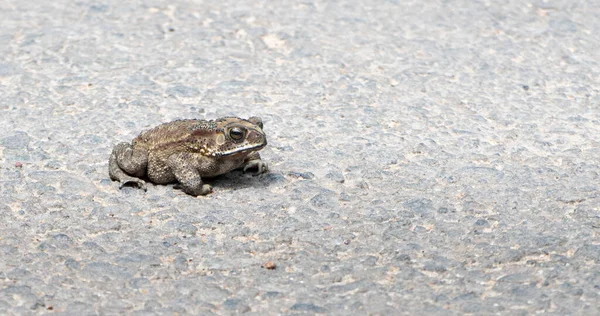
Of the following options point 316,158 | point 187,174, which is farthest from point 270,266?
point 316,158

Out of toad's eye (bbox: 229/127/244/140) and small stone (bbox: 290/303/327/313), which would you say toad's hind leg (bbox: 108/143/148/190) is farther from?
small stone (bbox: 290/303/327/313)

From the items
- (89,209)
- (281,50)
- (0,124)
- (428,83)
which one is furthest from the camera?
(281,50)

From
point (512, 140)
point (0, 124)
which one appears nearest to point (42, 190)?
point (0, 124)

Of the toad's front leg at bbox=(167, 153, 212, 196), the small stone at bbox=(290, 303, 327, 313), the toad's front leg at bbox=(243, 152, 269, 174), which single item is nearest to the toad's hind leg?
the toad's front leg at bbox=(167, 153, 212, 196)

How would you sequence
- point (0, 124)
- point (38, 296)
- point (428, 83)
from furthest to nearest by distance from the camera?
point (428, 83), point (0, 124), point (38, 296)

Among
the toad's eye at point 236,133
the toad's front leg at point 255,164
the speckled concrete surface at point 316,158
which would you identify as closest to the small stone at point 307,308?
the speckled concrete surface at point 316,158

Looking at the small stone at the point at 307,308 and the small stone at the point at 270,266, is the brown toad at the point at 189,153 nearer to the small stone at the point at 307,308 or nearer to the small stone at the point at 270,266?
the small stone at the point at 270,266

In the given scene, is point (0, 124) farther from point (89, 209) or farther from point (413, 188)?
point (413, 188)
